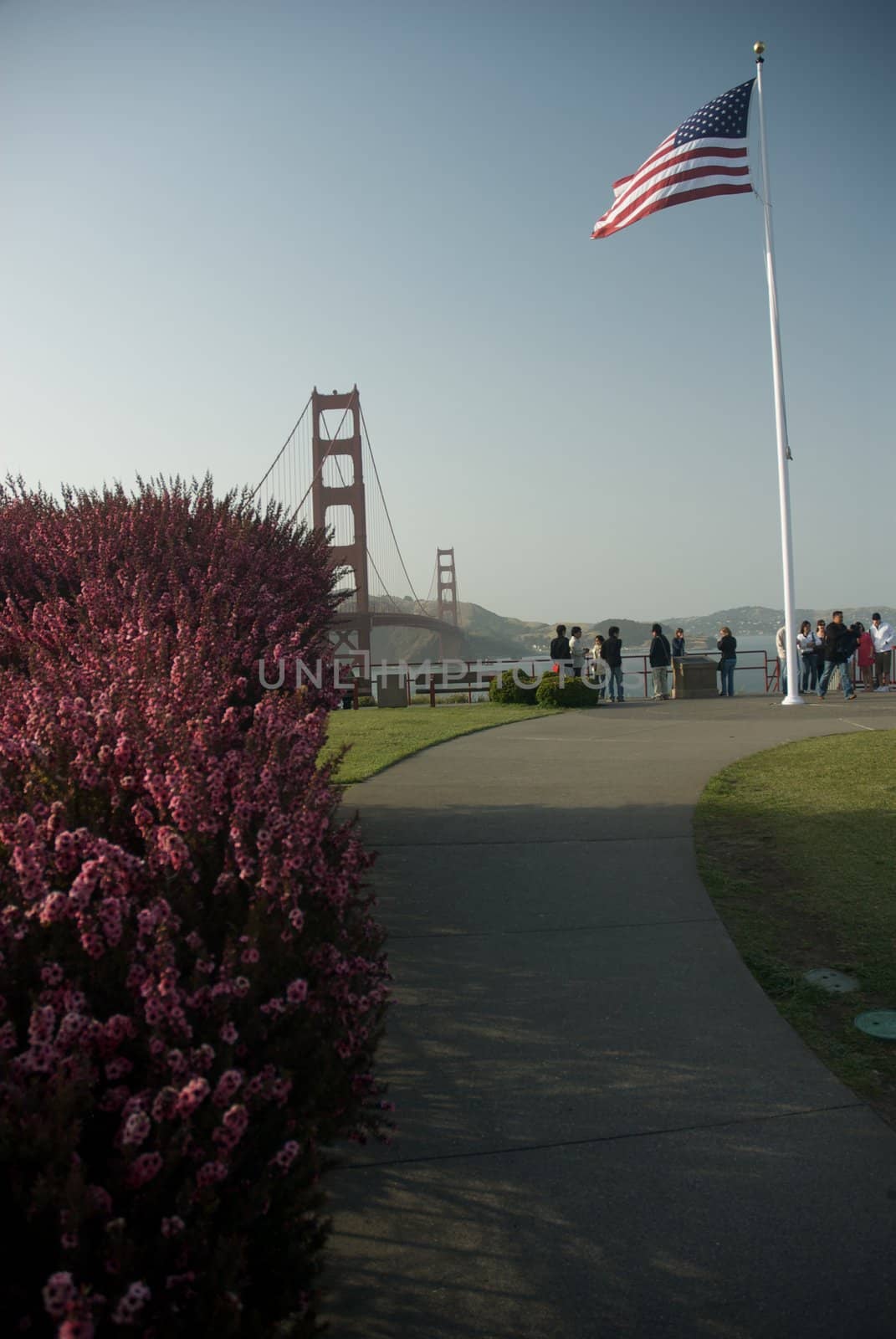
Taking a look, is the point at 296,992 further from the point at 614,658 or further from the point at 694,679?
the point at 694,679

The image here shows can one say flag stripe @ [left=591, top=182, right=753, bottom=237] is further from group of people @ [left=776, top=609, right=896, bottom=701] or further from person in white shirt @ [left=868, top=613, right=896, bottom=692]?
person in white shirt @ [left=868, top=613, right=896, bottom=692]

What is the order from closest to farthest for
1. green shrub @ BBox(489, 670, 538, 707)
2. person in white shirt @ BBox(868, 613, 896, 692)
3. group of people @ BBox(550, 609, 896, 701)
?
green shrub @ BBox(489, 670, 538, 707) < group of people @ BBox(550, 609, 896, 701) < person in white shirt @ BBox(868, 613, 896, 692)

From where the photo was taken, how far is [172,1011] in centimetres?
179

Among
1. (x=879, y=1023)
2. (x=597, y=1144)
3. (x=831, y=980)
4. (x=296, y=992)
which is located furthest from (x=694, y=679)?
(x=296, y=992)

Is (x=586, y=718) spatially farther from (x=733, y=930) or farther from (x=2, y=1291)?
(x=2, y=1291)

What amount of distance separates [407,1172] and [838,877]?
3.64 meters

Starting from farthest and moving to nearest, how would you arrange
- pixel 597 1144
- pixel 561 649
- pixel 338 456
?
pixel 338 456
pixel 561 649
pixel 597 1144

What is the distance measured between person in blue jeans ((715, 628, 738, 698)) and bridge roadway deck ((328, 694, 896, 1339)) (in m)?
16.4

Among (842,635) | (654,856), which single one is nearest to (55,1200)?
(654,856)

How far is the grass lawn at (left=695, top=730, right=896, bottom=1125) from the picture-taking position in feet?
12.2

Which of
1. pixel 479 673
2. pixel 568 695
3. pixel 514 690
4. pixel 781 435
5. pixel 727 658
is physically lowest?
pixel 568 695

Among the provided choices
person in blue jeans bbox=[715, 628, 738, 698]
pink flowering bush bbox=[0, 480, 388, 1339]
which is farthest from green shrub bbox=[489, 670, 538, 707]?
pink flowering bush bbox=[0, 480, 388, 1339]

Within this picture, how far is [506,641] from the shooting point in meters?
78.5

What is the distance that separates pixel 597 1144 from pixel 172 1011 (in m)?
1.71
